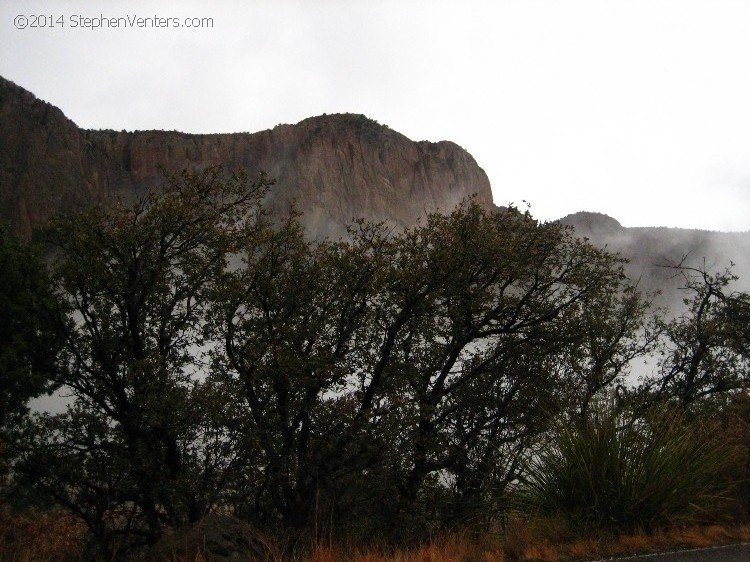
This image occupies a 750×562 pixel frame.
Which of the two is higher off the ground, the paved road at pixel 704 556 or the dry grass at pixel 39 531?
the paved road at pixel 704 556

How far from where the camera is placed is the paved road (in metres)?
5.20

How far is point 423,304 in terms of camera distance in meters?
12.0

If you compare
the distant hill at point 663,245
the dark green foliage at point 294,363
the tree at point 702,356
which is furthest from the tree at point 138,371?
the distant hill at point 663,245

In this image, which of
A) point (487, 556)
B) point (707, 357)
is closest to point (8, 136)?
point (707, 357)

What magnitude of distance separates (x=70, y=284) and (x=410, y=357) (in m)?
6.34

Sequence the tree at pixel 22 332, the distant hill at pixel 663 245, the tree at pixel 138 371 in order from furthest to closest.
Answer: the distant hill at pixel 663 245 → the tree at pixel 138 371 → the tree at pixel 22 332

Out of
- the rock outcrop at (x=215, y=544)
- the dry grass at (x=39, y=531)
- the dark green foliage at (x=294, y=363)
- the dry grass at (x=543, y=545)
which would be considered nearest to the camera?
the dry grass at (x=543, y=545)

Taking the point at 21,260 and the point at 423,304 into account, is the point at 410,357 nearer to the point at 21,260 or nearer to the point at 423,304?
the point at 423,304

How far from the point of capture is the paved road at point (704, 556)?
5.20 meters

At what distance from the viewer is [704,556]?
535cm

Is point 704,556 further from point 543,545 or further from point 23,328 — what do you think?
point 23,328

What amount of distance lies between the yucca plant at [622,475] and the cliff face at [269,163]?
31845 mm

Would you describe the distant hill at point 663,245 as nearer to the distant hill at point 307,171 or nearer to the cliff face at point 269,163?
the distant hill at point 307,171

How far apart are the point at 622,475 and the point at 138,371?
7.40 m
